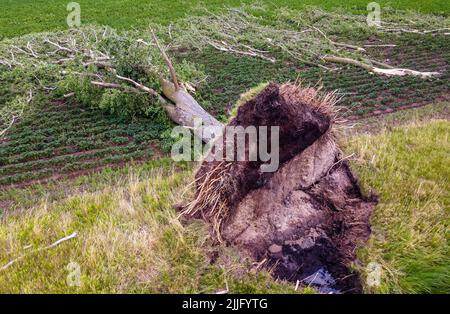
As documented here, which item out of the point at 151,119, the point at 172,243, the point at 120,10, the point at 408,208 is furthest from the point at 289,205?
the point at 120,10

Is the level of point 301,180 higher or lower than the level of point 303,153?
lower

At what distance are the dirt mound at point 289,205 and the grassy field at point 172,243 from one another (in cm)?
23

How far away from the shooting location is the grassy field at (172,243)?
374 cm

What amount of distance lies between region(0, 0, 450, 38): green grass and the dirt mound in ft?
38.9

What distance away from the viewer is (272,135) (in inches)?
170

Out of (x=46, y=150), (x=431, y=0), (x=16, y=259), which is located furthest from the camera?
(x=431, y=0)

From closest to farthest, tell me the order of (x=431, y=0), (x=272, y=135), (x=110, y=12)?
(x=272, y=135) → (x=110, y=12) → (x=431, y=0)

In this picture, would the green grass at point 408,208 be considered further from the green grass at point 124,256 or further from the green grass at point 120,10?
the green grass at point 120,10

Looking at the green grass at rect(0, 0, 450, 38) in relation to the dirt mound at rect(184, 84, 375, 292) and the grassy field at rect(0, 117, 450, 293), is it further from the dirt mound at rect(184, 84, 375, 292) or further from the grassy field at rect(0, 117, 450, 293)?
the dirt mound at rect(184, 84, 375, 292)

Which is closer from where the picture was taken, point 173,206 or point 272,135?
point 272,135
